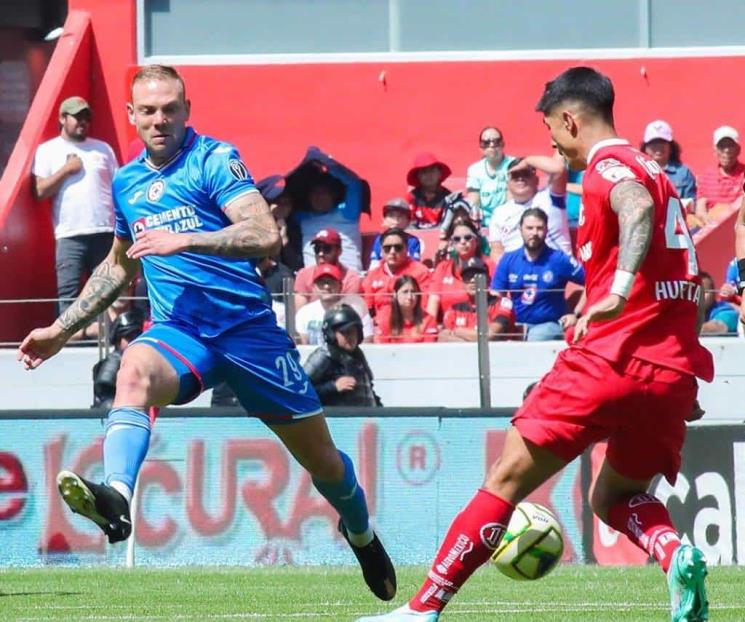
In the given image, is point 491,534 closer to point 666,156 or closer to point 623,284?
point 623,284

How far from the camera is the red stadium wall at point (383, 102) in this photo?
1862cm

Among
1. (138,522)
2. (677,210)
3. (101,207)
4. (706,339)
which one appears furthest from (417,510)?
(677,210)

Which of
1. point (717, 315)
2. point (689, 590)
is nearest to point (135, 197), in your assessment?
point (689, 590)

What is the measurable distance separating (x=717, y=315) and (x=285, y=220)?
4299 millimetres

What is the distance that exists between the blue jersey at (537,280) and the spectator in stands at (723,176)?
8.03ft

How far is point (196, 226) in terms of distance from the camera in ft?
25.6

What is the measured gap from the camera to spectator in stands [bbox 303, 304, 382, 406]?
13.6 metres

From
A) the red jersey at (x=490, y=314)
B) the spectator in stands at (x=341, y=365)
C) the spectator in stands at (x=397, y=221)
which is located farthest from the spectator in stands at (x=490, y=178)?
the spectator in stands at (x=341, y=365)

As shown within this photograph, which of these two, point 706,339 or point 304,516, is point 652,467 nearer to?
point 304,516

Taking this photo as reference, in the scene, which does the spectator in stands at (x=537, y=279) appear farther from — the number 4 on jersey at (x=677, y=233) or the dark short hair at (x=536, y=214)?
the number 4 on jersey at (x=677, y=233)

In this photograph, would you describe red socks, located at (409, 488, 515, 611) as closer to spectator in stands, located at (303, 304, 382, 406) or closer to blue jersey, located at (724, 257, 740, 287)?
spectator in stands, located at (303, 304, 382, 406)

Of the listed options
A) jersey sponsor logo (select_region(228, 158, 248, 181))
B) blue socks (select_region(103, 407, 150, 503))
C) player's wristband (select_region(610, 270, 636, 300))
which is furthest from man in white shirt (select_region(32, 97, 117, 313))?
player's wristband (select_region(610, 270, 636, 300))

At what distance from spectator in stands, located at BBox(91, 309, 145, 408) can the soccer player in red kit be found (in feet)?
23.7

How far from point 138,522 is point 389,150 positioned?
7249 mm
